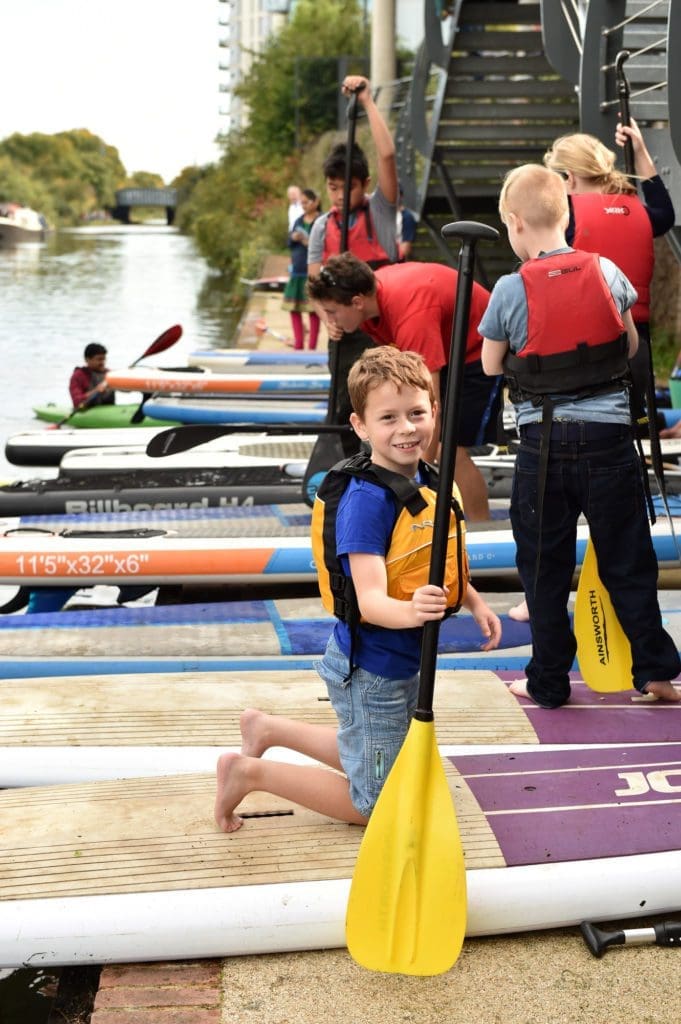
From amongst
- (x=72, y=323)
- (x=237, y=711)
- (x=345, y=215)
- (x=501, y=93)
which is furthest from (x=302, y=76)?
(x=237, y=711)

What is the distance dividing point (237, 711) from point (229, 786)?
2.99ft

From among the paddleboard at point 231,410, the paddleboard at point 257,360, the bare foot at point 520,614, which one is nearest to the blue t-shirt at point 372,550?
the bare foot at point 520,614

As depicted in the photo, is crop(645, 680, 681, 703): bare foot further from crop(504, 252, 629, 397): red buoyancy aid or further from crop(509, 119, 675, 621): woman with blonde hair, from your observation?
crop(504, 252, 629, 397): red buoyancy aid

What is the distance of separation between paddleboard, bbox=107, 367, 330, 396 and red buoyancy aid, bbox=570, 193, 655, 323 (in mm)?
6770

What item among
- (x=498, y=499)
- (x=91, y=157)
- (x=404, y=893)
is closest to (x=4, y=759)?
(x=404, y=893)

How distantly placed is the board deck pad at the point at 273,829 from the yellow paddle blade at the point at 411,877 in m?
0.17

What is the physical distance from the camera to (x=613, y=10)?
7.06 metres

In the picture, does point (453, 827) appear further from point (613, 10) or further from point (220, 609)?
point (613, 10)

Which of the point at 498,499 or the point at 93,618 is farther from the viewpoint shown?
the point at 498,499

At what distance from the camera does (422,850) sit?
2834 millimetres

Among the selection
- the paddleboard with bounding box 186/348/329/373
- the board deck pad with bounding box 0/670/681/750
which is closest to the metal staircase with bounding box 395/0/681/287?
the paddleboard with bounding box 186/348/329/373

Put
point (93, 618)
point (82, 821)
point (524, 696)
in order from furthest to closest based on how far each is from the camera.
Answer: point (93, 618), point (524, 696), point (82, 821)

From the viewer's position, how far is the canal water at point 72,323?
32.9 feet

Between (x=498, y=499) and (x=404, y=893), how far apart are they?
414 cm
